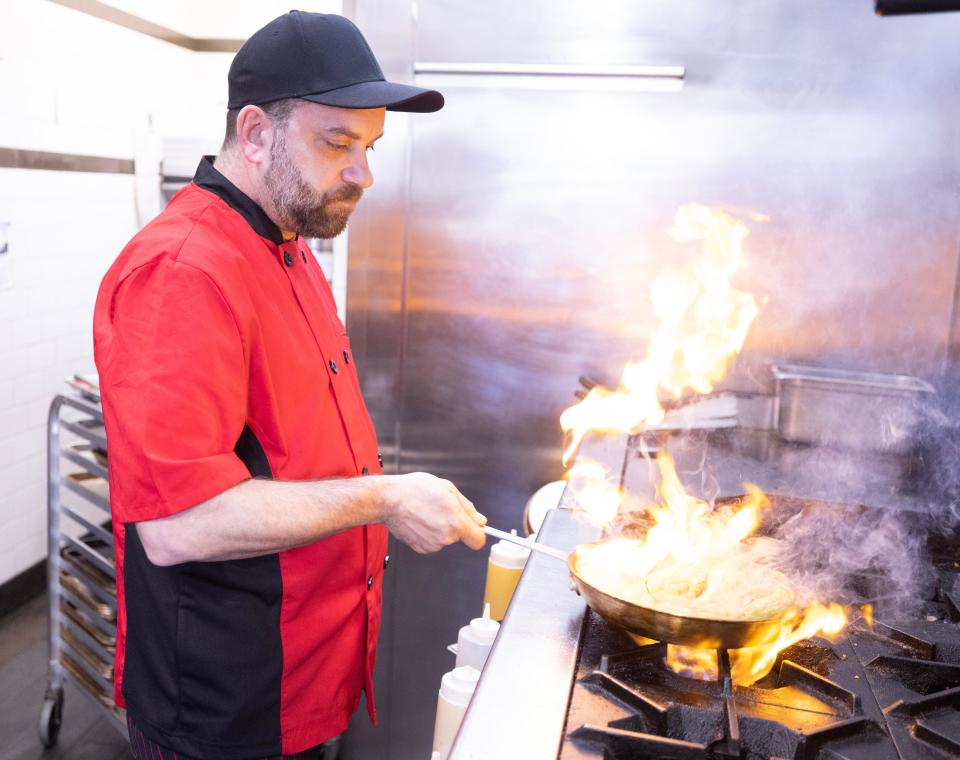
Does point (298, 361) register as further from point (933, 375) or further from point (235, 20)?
point (235, 20)

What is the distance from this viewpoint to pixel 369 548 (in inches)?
67.0

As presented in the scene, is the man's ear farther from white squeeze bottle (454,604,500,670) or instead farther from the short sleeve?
white squeeze bottle (454,604,500,670)

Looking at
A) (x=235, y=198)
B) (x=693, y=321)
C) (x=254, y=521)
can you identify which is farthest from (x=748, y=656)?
(x=693, y=321)

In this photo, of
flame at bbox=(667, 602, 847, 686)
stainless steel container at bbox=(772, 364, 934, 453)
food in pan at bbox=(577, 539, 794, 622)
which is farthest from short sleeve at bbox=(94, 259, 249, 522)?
stainless steel container at bbox=(772, 364, 934, 453)

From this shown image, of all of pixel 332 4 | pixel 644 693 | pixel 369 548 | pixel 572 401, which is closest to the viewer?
pixel 644 693

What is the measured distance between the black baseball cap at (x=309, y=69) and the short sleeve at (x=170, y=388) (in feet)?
1.27

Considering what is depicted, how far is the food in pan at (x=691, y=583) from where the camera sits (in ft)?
4.15

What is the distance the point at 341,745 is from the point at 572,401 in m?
1.48

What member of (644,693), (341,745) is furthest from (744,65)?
(341,745)

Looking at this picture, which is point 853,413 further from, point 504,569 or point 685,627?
point 685,627

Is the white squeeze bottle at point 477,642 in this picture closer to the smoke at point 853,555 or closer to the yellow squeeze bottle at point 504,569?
the yellow squeeze bottle at point 504,569

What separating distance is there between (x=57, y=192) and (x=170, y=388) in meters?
3.38

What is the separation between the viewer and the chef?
1.33 m

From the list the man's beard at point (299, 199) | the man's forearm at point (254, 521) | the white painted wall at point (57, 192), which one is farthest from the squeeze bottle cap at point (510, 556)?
the white painted wall at point (57, 192)
